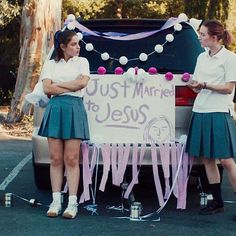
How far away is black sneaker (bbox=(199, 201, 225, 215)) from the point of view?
5.39 meters

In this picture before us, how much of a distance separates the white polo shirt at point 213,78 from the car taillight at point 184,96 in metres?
0.17

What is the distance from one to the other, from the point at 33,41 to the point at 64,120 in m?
7.99

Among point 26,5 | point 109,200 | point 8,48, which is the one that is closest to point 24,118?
point 26,5

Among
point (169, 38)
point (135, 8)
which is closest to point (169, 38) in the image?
point (169, 38)

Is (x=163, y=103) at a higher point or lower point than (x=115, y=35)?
lower

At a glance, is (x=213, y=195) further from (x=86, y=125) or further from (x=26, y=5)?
(x=26, y=5)

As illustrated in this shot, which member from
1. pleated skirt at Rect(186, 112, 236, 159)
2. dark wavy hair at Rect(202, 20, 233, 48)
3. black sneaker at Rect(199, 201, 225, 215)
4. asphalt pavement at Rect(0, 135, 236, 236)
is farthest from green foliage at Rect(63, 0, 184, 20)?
pleated skirt at Rect(186, 112, 236, 159)

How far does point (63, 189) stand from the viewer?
583cm

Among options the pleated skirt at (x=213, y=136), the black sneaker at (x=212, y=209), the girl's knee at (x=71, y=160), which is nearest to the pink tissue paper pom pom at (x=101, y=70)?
the girl's knee at (x=71, y=160)

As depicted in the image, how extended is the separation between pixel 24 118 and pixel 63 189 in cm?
724

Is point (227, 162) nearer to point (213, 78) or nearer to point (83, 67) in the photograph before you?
point (213, 78)

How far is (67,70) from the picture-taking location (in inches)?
203

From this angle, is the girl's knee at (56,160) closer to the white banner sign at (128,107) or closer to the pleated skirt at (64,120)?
the pleated skirt at (64,120)

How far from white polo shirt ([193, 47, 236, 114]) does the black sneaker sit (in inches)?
37.1
